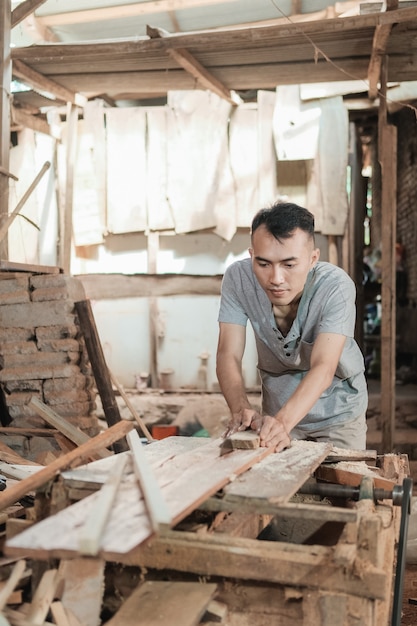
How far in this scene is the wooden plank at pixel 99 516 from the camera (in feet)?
4.77

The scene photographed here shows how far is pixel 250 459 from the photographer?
228 centimetres

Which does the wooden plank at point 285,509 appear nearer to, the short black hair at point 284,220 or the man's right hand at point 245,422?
the man's right hand at point 245,422

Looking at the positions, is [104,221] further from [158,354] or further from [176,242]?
[158,354]

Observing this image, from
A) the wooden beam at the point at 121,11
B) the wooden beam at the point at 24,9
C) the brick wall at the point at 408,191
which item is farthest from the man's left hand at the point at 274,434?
A: the brick wall at the point at 408,191

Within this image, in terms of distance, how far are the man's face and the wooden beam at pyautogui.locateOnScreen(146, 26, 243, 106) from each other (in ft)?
10.7

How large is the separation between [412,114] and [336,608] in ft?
30.0

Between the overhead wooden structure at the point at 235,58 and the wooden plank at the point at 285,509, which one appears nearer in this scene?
the wooden plank at the point at 285,509

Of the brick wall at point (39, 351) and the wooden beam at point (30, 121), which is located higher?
the wooden beam at point (30, 121)

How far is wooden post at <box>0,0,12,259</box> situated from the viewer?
5359mm

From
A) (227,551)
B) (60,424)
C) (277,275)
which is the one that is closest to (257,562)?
(227,551)

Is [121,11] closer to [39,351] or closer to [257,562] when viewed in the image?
[39,351]

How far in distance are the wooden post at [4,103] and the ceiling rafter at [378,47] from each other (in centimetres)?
309

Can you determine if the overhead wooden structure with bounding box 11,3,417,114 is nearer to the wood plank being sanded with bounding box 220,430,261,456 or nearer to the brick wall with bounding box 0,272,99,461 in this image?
the brick wall with bounding box 0,272,99,461

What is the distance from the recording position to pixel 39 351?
527cm
